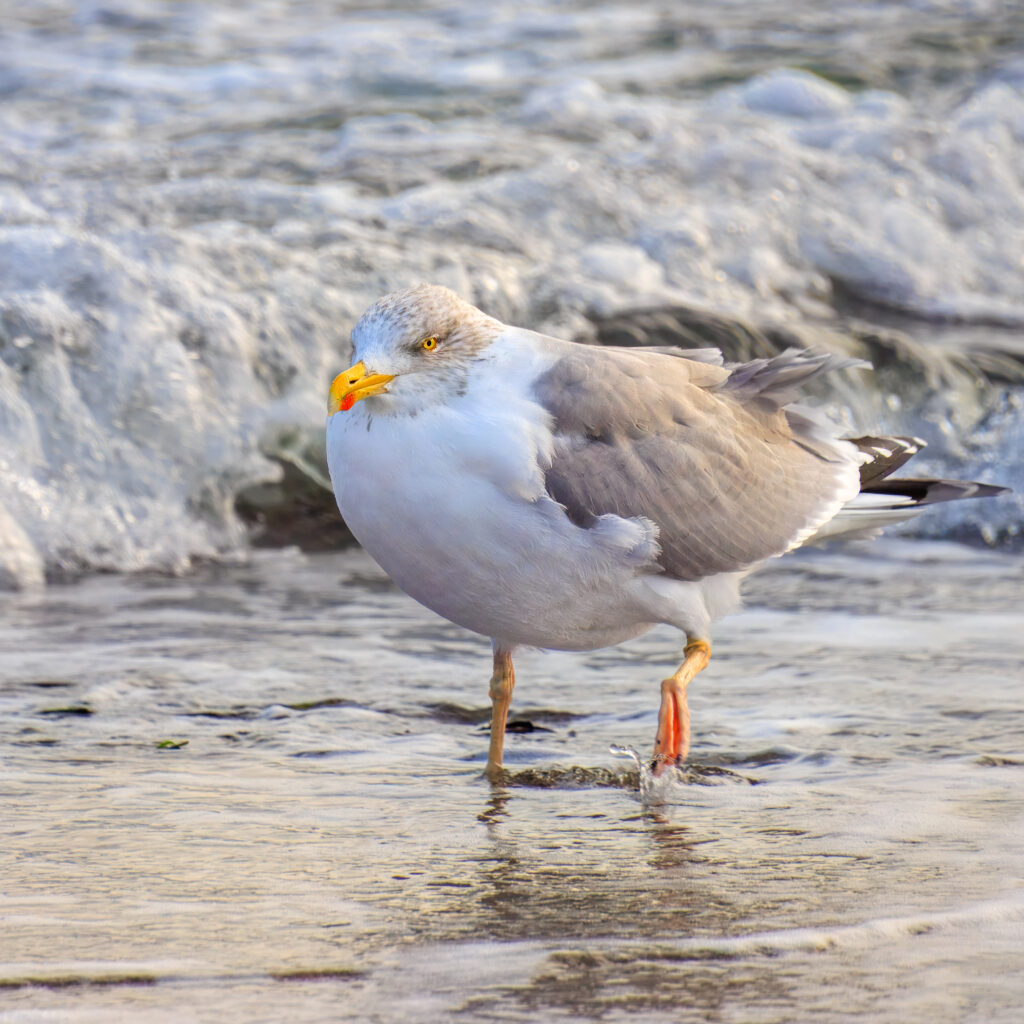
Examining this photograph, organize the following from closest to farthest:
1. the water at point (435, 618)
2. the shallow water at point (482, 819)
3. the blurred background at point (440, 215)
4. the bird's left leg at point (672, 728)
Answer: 1. the shallow water at point (482, 819)
2. the water at point (435, 618)
3. the bird's left leg at point (672, 728)
4. the blurred background at point (440, 215)

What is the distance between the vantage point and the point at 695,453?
4055mm

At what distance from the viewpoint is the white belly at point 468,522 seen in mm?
3465

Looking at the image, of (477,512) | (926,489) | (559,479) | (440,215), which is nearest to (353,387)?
(477,512)

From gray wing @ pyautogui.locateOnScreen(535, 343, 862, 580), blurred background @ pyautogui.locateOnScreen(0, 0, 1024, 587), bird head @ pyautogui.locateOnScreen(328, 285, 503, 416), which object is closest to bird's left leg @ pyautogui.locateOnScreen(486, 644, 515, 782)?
gray wing @ pyautogui.locateOnScreen(535, 343, 862, 580)

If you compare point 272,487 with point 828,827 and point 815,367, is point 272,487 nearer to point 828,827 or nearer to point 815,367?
point 815,367

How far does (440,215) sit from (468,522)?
20.3 ft

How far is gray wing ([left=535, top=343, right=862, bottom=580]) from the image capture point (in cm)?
373

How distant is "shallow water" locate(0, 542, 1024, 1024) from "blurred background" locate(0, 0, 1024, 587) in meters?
1.21

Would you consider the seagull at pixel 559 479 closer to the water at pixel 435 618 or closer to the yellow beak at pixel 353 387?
the yellow beak at pixel 353 387

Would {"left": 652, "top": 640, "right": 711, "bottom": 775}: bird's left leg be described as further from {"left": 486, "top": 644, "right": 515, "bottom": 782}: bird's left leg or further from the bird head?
the bird head

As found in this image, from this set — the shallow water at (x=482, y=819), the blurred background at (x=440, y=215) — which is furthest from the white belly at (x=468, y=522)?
the blurred background at (x=440, y=215)

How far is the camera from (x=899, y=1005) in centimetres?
246

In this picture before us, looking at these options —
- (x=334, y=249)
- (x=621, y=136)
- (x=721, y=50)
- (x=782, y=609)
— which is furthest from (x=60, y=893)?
(x=721, y=50)

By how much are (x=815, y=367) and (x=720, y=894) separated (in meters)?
1.72
